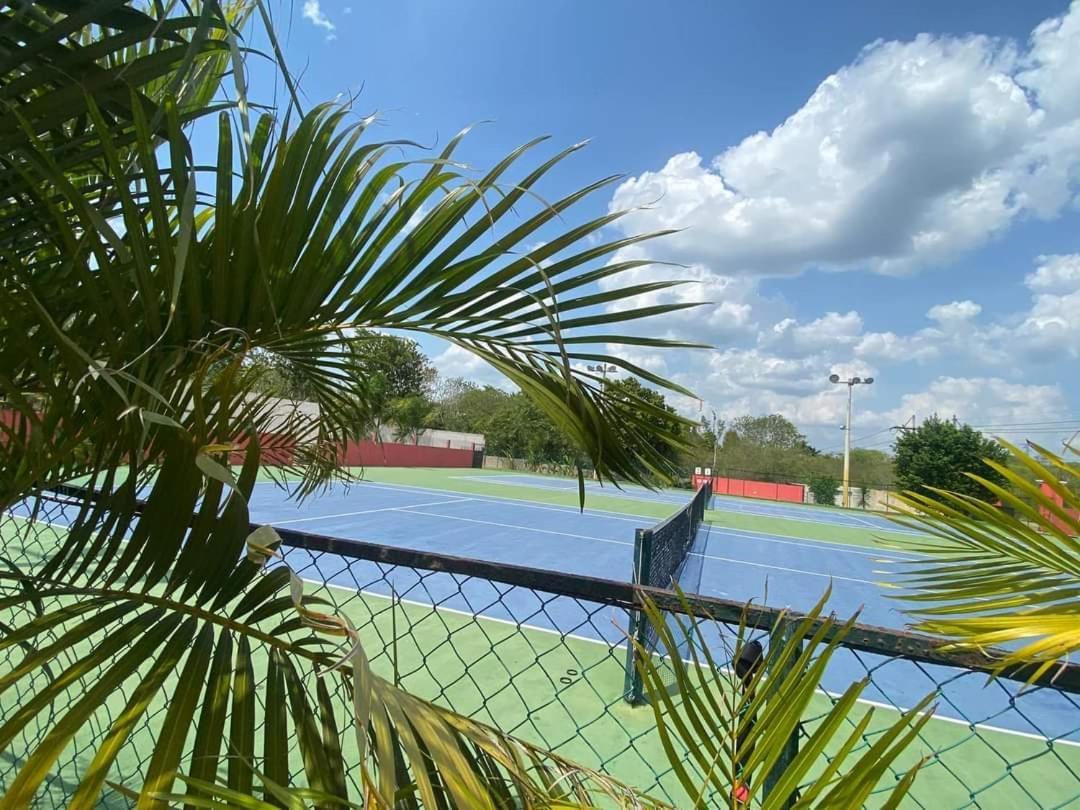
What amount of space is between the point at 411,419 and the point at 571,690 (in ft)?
111

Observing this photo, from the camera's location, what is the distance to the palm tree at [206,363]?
661 mm

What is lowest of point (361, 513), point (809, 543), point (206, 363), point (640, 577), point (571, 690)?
point (809, 543)

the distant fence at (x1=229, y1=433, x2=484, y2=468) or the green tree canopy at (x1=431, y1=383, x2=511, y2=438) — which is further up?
the green tree canopy at (x1=431, y1=383, x2=511, y2=438)

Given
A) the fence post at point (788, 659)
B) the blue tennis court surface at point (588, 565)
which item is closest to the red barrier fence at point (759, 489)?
the blue tennis court surface at point (588, 565)

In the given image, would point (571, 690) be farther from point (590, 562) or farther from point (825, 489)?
point (825, 489)

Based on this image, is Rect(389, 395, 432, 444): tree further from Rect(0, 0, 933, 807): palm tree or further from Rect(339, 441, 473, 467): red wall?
Rect(0, 0, 933, 807): palm tree

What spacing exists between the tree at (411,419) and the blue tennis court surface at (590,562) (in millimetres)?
17019

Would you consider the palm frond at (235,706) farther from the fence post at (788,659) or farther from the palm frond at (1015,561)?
the palm frond at (1015,561)

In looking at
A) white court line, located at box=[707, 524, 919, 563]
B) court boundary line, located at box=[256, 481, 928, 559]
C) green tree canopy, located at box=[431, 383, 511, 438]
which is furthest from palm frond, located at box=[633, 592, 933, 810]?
green tree canopy, located at box=[431, 383, 511, 438]

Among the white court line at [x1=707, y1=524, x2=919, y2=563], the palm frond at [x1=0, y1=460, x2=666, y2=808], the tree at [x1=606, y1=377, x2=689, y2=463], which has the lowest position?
the white court line at [x1=707, y1=524, x2=919, y2=563]

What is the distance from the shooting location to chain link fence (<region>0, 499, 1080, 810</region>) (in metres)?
1.20

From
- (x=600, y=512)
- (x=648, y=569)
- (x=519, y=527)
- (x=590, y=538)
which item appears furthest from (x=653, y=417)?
(x=600, y=512)

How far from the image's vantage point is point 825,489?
33875 millimetres

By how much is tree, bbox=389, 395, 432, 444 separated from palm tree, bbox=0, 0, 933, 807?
31.3 m
